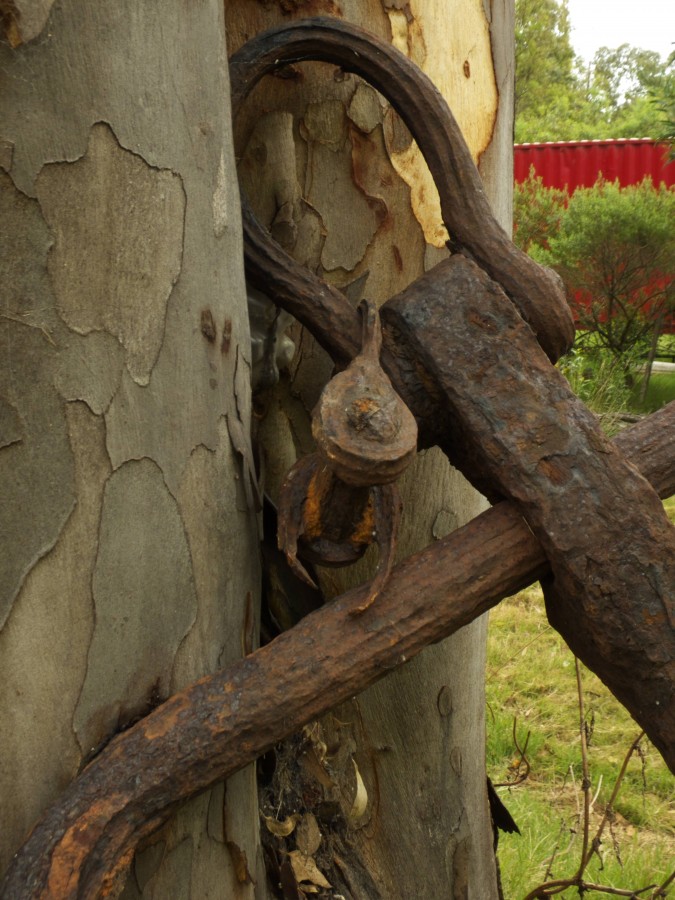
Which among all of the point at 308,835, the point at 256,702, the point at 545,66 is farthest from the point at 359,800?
the point at 545,66

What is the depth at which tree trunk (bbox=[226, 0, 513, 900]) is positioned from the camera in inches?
45.8

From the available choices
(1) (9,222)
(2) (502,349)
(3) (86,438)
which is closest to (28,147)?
(1) (9,222)

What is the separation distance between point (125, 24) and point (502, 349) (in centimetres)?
46

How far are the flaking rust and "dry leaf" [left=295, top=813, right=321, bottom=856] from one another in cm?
47

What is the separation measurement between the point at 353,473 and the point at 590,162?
14.6 m

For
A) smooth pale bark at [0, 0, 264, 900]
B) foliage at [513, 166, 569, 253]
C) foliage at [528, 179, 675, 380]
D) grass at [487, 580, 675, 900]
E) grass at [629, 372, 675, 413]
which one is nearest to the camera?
smooth pale bark at [0, 0, 264, 900]

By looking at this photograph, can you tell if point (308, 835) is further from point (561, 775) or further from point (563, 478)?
point (561, 775)

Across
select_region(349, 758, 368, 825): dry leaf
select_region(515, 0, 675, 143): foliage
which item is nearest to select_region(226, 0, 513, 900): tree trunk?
select_region(349, 758, 368, 825): dry leaf

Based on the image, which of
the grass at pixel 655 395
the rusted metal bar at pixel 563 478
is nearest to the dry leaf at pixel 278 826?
the rusted metal bar at pixel 563 478

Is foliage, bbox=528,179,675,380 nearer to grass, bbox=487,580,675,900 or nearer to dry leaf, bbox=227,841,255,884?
grass, bbox=487,580,675,900

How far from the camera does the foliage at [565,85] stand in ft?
73.7

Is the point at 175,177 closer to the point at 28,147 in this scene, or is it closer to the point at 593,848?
the point at 28,147

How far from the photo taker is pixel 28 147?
783mm

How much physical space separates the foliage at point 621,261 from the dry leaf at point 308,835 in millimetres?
8195
